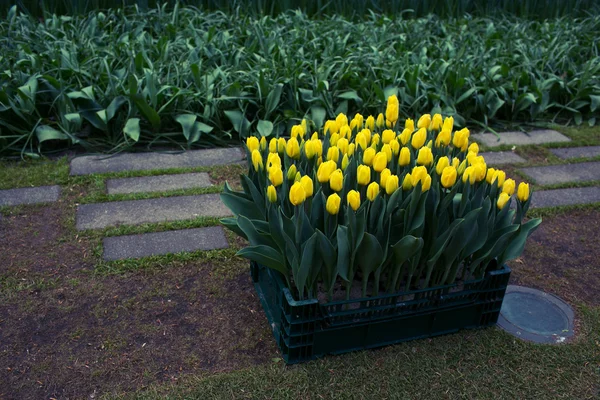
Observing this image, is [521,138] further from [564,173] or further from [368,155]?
[368,155]

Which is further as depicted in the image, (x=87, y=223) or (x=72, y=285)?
(x=87, y=223)

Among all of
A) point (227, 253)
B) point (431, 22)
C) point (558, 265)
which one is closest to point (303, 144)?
point (227, 253)

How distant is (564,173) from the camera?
13.7 feet

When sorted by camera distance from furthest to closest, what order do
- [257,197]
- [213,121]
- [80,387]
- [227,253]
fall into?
[213,121] < [227,253] < [257,197] < [80,387]

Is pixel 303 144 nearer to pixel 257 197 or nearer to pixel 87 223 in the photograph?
pixel 257 197

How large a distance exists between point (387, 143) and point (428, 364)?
35.8 inches

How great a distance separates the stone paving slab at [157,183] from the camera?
362 cm

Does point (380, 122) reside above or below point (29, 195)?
above

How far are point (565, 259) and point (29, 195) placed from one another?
3.02 m

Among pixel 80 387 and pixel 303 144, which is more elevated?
pixel 303 144

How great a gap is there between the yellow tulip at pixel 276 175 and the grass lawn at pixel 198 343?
2.16 ft

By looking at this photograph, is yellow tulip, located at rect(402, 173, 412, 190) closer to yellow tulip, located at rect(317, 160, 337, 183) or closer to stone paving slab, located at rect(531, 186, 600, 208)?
yellow tulip, located at rect(317, 160, 337, 183)

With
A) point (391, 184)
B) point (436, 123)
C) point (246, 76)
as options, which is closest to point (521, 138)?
point (246, 76)

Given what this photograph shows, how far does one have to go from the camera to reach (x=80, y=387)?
2170 mm
